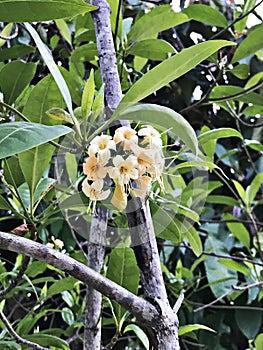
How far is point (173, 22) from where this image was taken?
2.24 feet

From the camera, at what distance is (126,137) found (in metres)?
0.43

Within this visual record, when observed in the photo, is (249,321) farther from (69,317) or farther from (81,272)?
(81,272)

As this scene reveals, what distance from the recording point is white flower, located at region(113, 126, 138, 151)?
427 mm

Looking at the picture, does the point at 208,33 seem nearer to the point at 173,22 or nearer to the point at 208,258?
the point at 208,258

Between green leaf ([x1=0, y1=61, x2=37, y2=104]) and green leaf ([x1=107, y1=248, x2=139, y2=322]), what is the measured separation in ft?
0.73

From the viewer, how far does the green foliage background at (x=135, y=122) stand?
0.38m

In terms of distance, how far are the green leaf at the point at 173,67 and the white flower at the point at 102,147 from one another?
0.07 metres

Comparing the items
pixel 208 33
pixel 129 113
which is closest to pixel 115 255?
pixel 129 113

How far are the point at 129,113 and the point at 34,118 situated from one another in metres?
0.17

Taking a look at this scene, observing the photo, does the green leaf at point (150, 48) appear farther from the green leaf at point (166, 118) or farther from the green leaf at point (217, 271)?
the green leaf at point (217, 271)

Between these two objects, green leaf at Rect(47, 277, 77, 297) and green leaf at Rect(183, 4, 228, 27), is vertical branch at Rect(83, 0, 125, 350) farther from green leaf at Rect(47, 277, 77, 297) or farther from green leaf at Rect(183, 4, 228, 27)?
green leaf at Rect(183, 4, 228, 27)

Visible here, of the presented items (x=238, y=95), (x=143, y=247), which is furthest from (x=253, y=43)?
(x=143, y=247)

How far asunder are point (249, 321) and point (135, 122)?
80 centimetres

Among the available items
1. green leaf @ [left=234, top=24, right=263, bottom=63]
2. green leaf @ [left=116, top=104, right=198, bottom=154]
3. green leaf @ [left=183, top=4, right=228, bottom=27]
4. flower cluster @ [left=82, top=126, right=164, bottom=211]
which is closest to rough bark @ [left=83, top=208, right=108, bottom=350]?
flower cluster @ [left=82, top=126, right=164, bottom=211]
